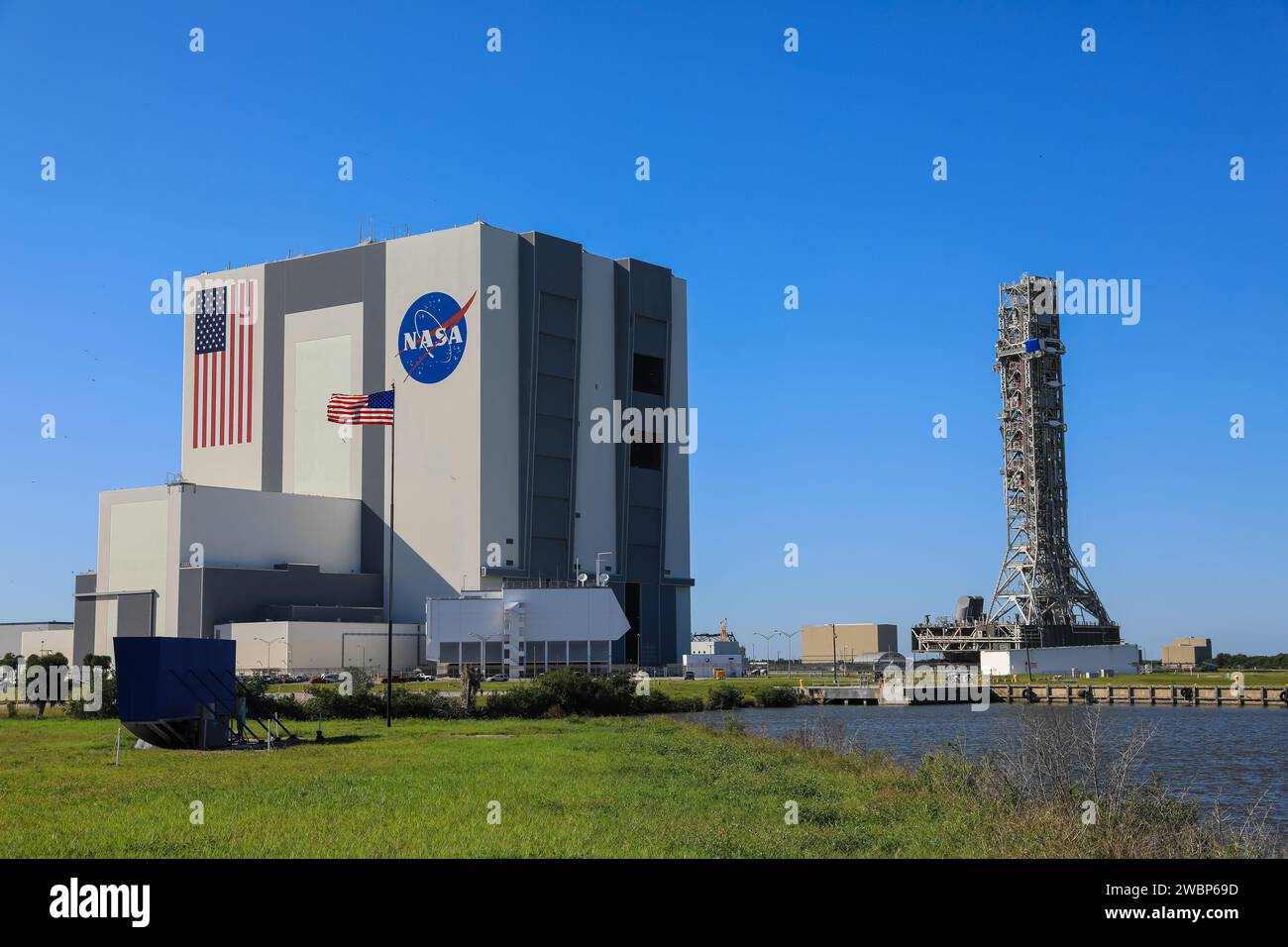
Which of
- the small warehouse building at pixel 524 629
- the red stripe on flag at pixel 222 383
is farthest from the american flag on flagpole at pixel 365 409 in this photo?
the red stripe on flag at pixel 222 383

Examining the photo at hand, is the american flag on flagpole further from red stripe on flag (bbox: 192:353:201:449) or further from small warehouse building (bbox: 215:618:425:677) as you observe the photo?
red stripe on flag (bbox: 192:353:201:449)

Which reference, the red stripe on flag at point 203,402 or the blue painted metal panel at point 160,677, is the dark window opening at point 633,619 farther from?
the blue painted metal panel at point 160,677

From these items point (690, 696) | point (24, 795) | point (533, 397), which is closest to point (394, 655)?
point (533, 397)

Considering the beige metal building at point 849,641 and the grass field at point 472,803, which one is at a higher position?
the grass field at point 472,803

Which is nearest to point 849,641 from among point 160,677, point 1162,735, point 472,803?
point 1162,735

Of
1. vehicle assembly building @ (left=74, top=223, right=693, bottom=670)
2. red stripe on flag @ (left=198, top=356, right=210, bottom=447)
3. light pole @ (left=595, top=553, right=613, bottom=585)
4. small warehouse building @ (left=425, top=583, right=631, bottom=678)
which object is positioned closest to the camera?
Answer: small warehouse building @ (left=425, top=583, right=631, bottom=678)

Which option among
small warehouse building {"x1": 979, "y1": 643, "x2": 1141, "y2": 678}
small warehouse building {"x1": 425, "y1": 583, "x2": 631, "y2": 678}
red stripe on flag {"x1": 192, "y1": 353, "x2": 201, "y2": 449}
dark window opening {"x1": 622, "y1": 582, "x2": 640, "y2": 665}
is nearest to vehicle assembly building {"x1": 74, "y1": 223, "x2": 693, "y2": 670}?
dark window opening {"x1": 622, "y1": 582, "x2": 640, "y2": 665}

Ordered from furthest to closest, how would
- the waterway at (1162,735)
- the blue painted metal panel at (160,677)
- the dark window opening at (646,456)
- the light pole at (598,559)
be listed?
the dark window opening at (646,456) → the light pole at (598,559) → the waterway at (1162,735) → the blue painted metal panel at (160,677)
